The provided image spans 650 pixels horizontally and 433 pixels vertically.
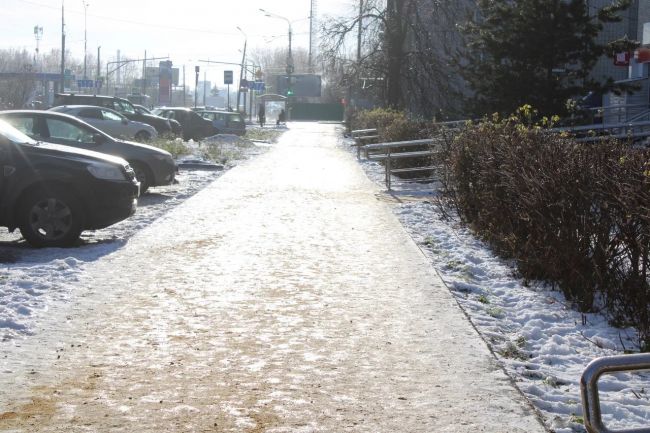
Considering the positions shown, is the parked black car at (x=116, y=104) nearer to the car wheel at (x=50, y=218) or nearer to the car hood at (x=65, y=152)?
the car hood at (x=65, y=152)

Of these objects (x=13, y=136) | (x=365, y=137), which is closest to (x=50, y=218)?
(x=13, y=136)

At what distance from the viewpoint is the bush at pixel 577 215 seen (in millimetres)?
6977

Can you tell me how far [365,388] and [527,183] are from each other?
12.5ft

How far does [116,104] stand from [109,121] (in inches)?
261

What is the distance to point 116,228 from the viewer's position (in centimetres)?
1308

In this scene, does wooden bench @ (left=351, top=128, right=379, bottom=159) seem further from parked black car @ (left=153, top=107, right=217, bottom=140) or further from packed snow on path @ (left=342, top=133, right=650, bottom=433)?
packed snow on path @ (left=342, top=133, right=650, bottom=433)

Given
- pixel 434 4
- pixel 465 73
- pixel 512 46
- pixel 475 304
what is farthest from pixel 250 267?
pixel 434 4

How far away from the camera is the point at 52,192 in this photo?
10.9 metres

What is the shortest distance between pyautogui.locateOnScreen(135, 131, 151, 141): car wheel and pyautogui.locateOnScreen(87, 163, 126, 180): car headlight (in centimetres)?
1628

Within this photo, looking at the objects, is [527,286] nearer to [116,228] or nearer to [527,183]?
[527,183]

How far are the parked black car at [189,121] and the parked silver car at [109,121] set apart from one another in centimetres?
1335

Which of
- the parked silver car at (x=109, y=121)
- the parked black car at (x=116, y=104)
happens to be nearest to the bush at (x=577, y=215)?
the parked silver car at (x=109, y=121)

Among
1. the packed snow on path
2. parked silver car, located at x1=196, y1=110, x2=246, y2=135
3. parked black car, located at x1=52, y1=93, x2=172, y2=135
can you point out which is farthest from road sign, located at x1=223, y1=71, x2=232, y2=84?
the packed snow on path

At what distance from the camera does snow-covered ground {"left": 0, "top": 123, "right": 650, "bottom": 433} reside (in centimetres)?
554
